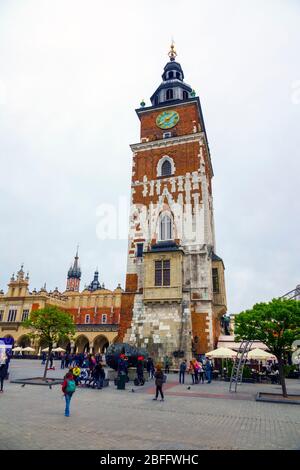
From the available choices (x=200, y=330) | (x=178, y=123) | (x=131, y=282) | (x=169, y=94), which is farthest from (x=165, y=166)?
(x=200, y=330)

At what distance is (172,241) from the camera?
30.7m

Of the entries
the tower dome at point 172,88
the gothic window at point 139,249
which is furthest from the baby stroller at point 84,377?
the tower dome at point 172,88

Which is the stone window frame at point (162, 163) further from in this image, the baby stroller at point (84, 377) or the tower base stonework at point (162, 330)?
the baby stroller at point (84, 377)

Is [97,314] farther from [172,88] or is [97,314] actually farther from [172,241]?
[172,88]

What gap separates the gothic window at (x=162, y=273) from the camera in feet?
94.1

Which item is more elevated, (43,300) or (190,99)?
(190,99)

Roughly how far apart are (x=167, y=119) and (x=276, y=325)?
27.6 meters

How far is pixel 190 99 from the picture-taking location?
3500cm

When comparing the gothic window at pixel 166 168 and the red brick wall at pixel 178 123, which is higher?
the red brick wall at pixel 178 123

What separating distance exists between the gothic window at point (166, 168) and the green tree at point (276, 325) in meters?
20.7

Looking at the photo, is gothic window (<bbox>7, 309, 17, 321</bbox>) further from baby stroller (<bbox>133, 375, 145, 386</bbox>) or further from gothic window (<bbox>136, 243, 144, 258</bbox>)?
baby stroller (<bbox>133, 375, 145, 386</bbox>)

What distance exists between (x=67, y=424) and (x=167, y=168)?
94.2 ft
